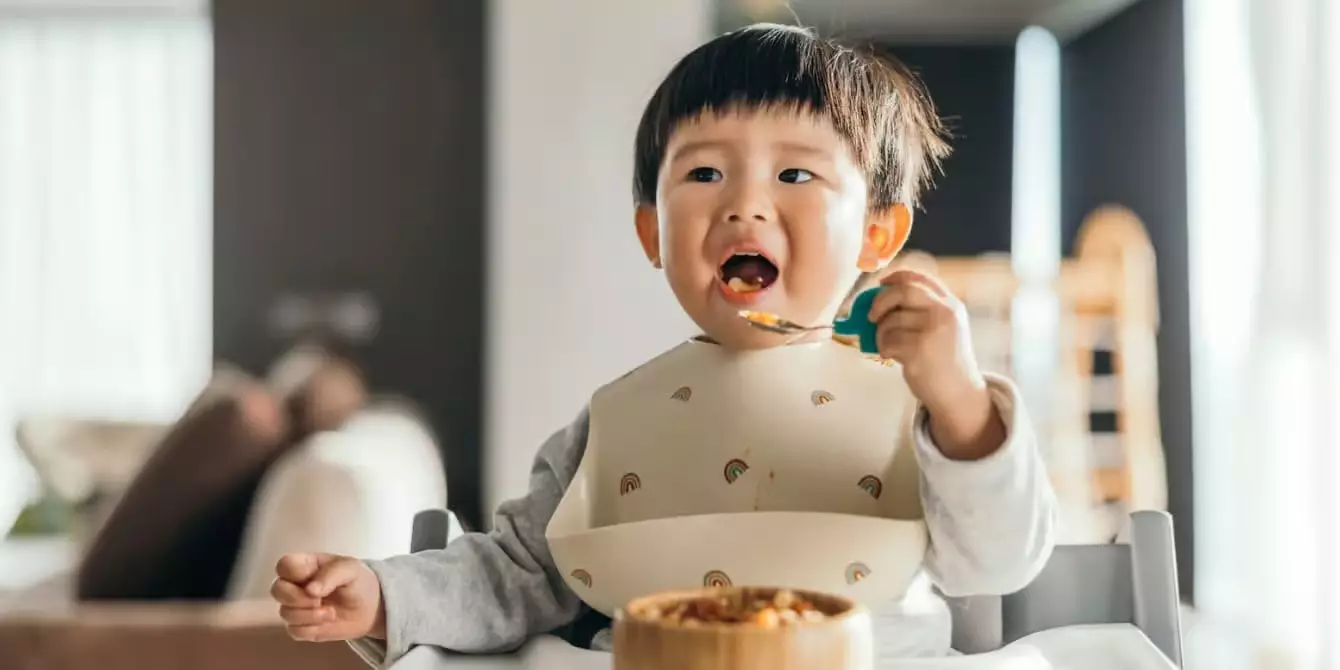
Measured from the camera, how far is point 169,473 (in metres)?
1.54

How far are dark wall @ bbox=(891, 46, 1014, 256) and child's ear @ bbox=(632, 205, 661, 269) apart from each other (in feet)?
13.5

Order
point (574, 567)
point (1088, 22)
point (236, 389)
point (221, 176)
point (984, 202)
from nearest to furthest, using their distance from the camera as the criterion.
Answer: point (574, 567) < point (236, 389) < point (221, 176) < point (1088, 22) < point (984, 202)

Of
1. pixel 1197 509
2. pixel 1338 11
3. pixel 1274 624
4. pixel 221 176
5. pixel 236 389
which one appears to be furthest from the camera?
pixel 221 176

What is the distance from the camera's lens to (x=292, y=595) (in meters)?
0.61

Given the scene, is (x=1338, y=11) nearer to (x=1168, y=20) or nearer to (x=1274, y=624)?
(x=1274, y=624)

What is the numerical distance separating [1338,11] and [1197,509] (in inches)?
A: 61.3

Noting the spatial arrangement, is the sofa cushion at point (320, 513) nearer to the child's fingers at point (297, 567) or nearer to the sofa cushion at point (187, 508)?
the sofa cushion at point (187, 508)

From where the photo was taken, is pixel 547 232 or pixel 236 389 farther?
pixel 547 232

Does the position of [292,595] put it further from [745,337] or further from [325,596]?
[745,337]

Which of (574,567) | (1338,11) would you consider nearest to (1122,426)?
(1338,11)

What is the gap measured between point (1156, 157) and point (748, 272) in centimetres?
339

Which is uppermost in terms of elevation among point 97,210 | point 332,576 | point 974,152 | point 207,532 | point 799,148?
point 974,152

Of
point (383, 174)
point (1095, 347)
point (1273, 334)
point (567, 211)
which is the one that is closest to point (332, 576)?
point (1273, 334)

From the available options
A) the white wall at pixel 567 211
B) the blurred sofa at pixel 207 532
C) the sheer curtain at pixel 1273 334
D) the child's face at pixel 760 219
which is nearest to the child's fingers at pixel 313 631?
the child's face at pixel 760 219
